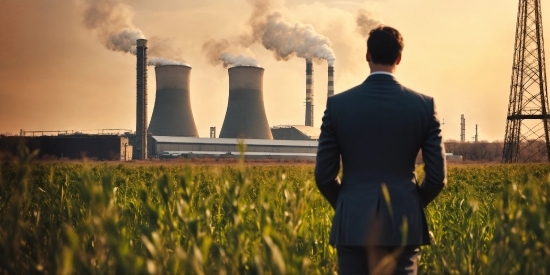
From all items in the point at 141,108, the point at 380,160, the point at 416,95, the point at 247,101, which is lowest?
the point at 380,160

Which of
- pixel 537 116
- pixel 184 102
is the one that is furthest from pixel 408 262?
pixel 184 102

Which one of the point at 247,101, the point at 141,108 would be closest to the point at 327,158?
the point at 247,101

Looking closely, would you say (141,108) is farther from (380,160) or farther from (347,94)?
(380,160)

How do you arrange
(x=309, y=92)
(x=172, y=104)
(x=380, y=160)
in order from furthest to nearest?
(x=309, y=92) < (x=172, y=104) < (x=380, y=160)

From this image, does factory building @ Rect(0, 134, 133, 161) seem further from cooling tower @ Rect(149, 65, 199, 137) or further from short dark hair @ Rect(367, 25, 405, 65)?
short dark hair @ Rect(367, 25, 405, 65)

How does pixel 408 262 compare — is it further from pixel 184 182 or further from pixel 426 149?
pixel 184 182

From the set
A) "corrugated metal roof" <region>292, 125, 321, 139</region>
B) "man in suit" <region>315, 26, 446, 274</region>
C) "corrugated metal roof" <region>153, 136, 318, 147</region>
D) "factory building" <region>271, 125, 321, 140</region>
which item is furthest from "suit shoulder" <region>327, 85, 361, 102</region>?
"corrugated metal roof" <region>292, 125, 321, 139</region>

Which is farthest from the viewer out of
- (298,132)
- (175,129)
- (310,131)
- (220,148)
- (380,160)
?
(298,132)
